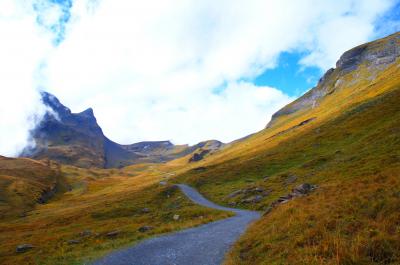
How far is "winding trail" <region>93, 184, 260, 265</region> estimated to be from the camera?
22625mm

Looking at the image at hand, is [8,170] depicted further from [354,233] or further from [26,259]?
[354,233]

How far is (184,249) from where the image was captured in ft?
83.9

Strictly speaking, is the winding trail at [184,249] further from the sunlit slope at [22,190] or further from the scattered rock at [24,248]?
the sunlit slope at [22,190]

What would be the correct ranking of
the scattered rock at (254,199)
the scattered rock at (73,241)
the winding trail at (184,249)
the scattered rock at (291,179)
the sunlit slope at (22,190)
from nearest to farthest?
the winding trail at (184,249), the scattered rock at (73,241), the scattered rock at (254,199), the scattered rock at (291,179), the sunlit slope at (22,190)

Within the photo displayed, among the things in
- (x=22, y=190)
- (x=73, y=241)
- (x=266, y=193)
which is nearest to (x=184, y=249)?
(x=73, y=241)

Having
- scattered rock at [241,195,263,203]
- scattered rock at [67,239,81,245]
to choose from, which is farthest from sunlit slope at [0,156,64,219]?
scattered rock at [241,195,263,203]

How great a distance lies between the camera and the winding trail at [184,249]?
2262 cm

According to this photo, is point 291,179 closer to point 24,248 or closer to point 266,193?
point 266,193

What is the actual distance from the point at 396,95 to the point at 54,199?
164771mm

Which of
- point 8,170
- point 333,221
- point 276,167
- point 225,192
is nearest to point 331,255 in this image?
point 333,221

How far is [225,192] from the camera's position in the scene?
224 ft

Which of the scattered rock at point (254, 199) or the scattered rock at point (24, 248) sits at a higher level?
the scattered rock at point (24, 248)

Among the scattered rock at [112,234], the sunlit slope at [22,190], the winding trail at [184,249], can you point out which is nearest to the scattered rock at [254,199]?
the winding trail at [184,249]

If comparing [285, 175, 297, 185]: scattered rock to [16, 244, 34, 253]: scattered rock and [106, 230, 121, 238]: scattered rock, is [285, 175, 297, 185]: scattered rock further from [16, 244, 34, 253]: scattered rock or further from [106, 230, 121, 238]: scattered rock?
[16, 244, 34, 253]: scattered rock
